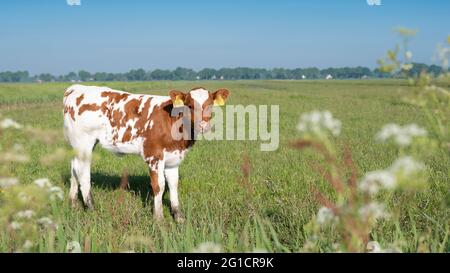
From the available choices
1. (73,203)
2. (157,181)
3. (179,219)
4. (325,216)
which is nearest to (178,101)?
(157,181)

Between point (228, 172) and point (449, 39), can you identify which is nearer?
point (449, 39)

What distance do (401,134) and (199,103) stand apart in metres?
3.91

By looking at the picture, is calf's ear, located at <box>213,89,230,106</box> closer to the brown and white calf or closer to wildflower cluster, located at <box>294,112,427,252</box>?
the brown and white calf

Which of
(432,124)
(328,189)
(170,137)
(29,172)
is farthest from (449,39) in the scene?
(29,172)

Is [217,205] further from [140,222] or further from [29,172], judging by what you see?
[29,172]

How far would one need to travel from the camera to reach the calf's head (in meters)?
5.99

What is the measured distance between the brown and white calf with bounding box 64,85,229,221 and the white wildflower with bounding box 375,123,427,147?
12.0 feet

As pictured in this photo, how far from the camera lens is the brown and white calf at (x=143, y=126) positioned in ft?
20.6

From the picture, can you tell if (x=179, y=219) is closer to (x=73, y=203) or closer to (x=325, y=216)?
(x=73, y=203)

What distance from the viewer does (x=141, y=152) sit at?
6.73 meters

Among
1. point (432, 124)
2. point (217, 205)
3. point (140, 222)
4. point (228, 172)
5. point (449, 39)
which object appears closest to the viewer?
point (449, 39)

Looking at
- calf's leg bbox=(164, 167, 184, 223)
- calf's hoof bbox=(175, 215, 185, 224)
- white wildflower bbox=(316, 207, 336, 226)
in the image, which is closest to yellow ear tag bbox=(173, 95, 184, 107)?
calf's leg bbox=(164, 167, 184, 223)

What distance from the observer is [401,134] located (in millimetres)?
2336

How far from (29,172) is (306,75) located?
105m
